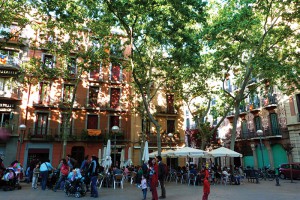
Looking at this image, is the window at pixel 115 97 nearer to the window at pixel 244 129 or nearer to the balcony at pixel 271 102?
the window at pixel 244 129

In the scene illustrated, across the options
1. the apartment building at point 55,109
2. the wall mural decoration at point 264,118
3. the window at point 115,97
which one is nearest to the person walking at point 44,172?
the apartment building at point 55,109

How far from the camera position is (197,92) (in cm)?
2281

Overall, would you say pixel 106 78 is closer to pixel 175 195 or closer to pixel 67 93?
pixel 67 93

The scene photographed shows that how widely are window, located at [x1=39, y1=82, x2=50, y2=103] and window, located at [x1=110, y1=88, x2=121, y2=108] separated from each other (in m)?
6.66

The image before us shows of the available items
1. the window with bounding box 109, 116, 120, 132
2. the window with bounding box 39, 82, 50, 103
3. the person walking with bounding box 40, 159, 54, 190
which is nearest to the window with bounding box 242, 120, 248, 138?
the window with bounding box 109, 116, 120, 132

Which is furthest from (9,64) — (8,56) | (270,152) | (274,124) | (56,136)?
(270,152)

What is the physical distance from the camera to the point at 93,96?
28.1 m

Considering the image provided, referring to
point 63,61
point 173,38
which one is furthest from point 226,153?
point 63,61

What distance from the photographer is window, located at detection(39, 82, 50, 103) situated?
1025 inches

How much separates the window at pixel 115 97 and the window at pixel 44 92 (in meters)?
6.66

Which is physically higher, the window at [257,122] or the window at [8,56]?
the window at [8,56]

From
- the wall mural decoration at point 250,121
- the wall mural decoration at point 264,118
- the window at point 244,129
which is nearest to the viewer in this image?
the wall mural decoration at point 264,118

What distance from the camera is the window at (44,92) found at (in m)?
26.0

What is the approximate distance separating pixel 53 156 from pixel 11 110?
19.7ft
